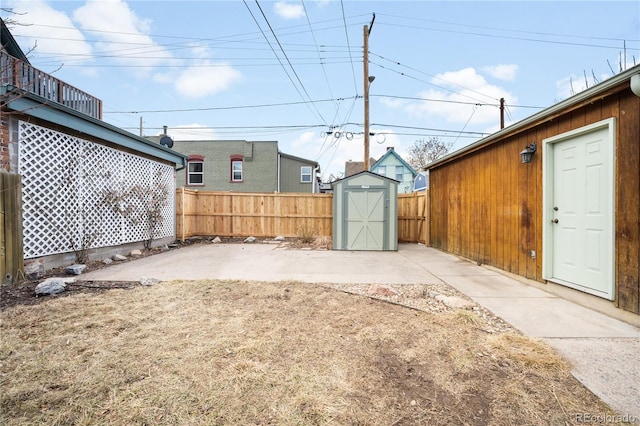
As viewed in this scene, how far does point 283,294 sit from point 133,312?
1672 mm

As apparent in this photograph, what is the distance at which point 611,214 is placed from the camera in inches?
126

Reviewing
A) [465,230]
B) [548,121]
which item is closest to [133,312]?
[548,121]

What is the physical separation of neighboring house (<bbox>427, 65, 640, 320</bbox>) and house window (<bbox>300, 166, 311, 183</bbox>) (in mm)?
13318

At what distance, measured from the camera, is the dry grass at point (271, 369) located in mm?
1636

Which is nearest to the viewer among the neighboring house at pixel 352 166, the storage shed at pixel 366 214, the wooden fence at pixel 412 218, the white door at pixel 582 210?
the white door at pixel 582 210

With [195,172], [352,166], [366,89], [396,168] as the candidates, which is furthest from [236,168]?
[352,166]

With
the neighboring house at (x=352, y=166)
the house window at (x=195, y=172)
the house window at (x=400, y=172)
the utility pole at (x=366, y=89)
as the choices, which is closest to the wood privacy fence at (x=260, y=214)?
the utility pole at (x=366, y=89)

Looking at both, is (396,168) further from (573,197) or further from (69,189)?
(69,189)

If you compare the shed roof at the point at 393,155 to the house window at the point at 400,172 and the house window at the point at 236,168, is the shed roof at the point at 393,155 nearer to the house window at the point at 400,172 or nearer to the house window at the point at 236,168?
the house window at the point at 400,172

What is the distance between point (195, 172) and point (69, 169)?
11.6 m

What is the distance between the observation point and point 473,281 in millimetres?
4633

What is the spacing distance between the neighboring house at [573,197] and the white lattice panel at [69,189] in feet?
25.7

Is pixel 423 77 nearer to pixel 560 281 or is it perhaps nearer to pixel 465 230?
pixel 465 230

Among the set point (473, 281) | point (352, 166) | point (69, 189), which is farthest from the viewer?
point (352, 166)
